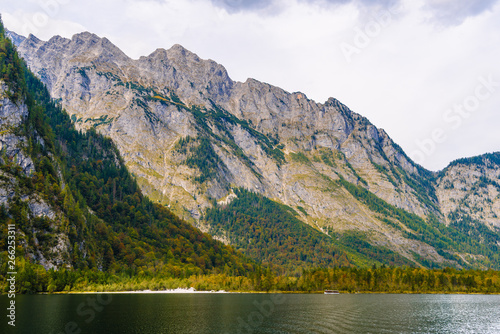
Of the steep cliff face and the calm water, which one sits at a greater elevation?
the steep cliff face

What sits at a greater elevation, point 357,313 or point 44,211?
point 44,211

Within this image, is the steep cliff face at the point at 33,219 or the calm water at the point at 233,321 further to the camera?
the steep cliff face at the point at 33,219

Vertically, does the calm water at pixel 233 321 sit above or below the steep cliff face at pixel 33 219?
below

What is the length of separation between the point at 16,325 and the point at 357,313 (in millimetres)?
88632

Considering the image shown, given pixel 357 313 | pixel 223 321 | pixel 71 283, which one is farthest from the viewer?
pixel 71 283

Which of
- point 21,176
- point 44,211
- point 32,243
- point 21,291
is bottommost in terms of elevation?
point 21,291

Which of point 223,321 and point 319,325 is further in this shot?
point 223,321

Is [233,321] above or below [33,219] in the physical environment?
below

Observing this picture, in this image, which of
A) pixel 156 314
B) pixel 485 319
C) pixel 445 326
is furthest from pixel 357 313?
pixel 156 314

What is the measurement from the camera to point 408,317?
103875 mm

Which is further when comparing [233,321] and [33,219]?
[33,219]

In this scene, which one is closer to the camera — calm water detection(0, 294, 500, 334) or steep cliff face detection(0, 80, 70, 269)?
calm water detection(0, 294, 500, 334)

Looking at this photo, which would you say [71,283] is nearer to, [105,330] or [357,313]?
[105,330]

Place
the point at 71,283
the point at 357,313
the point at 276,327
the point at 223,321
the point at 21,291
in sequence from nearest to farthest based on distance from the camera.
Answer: the point at 276,327 < the point at 223,321 < the point at 357,313 < the point at 21,291 < the point at 71,283
